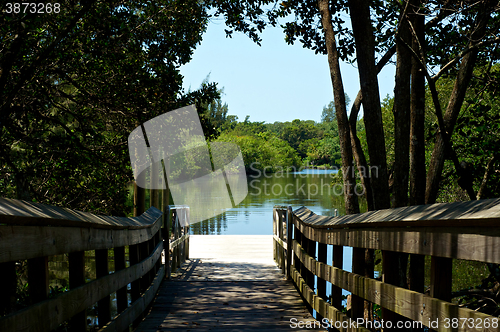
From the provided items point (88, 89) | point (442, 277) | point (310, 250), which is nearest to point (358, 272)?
point (442, 277)

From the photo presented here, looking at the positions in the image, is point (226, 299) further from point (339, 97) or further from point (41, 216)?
point (41, 216)

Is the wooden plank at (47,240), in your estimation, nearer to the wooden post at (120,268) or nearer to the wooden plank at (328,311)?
the wooden post at (120,268)

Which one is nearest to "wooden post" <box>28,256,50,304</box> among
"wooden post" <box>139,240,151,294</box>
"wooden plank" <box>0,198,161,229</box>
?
"wooden plank" <box>0,198,161,229</box>

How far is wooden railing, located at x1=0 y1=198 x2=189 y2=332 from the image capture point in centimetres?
171

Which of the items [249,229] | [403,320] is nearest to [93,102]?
[403,320]

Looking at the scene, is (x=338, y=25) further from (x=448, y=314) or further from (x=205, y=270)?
(x=448, y=314)

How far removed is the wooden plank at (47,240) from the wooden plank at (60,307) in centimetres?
20

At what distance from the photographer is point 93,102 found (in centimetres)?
731

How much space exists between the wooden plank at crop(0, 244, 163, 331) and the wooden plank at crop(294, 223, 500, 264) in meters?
1.56

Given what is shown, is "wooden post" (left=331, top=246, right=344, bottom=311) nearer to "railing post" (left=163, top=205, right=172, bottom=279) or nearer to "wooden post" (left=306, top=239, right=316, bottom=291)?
"wooden post" (left=306, top=239, right=316, bottom=291)

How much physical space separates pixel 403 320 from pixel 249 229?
20326 millimetres

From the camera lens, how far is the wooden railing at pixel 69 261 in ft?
5.60

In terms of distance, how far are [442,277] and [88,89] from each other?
6.72 meters

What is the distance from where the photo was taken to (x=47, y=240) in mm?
1964
